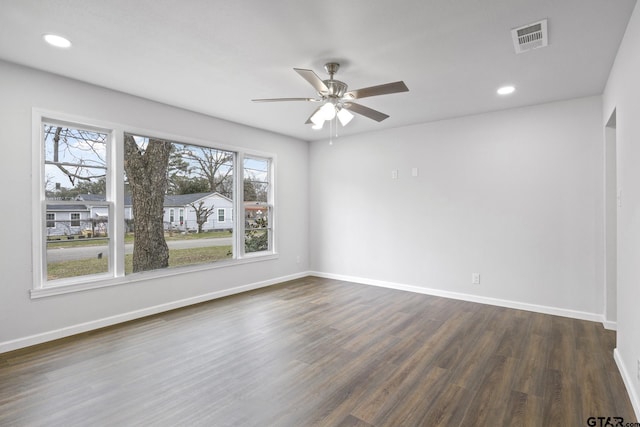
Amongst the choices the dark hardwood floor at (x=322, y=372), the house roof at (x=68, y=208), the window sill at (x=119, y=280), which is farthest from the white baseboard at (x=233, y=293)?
the house roof at (x=68, y=208)

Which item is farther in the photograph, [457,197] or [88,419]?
[457,197]

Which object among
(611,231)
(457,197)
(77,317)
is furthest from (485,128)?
(77,317)

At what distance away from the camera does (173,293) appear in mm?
4242

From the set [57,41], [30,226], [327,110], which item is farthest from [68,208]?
[327,110]

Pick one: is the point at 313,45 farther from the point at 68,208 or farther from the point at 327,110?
the point at 68,208

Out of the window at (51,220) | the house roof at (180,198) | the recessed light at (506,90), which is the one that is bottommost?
the window at (51,220)

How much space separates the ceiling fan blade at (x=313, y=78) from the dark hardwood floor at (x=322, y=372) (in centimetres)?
237

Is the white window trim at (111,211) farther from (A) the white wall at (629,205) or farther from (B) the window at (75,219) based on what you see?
(A) the white wall at (629,205)

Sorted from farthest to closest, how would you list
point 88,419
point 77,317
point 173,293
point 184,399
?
point 173,293
point 77,317
point 184,399
point 88,419

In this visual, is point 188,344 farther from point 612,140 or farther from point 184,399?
point 612,140

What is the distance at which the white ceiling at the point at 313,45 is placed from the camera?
2.17m

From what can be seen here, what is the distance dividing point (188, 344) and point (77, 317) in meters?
1.31

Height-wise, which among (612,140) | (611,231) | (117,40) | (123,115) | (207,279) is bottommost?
(207,279)

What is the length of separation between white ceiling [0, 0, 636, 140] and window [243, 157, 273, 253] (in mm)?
1590
